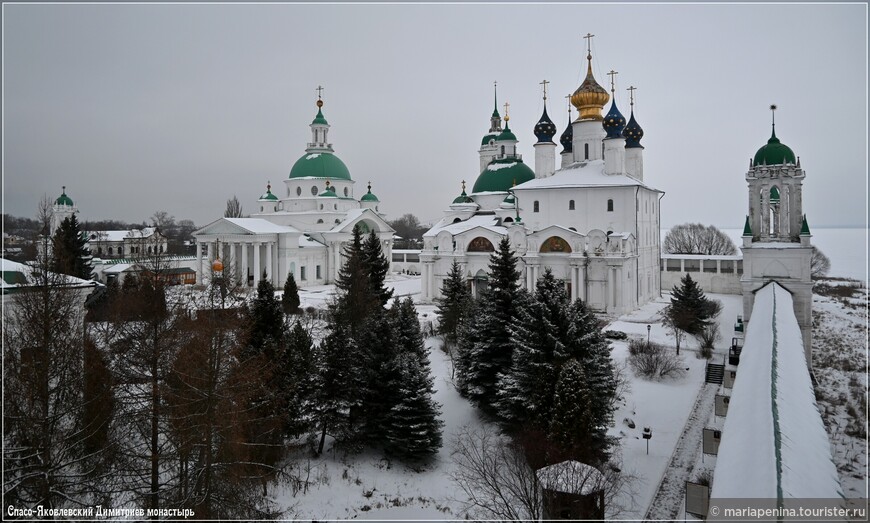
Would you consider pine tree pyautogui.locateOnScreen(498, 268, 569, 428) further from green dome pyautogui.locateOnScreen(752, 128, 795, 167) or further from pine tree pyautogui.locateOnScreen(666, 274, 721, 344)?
pine tree pyautogui.locateOnScreen(666, 274, 721, 344)

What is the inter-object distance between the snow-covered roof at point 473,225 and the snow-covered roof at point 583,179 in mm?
2660

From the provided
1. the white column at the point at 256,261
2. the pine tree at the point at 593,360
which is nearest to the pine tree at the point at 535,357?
the pine tree at the point at 593,360

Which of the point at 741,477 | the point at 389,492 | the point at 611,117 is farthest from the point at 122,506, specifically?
the point at 611,117

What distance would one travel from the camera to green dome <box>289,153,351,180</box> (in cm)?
4681

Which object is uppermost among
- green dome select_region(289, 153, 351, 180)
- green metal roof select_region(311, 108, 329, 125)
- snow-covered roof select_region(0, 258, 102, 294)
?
green metal roof select_region(311, 108, 329, 125)

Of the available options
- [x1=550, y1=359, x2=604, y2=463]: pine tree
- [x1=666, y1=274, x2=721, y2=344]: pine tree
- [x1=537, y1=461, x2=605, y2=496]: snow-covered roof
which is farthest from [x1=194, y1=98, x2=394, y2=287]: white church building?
[x1=537, y1=461, x2=605, y2=496]: snow-covered roof

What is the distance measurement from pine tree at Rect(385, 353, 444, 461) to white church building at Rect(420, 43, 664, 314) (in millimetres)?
17225

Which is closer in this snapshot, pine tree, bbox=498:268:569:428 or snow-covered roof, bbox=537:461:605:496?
snow-covered roof, bbox=537:461:605:496

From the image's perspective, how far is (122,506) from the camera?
27.6ft

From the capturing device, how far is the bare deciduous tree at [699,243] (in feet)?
204

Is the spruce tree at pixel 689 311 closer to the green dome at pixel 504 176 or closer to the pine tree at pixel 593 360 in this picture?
the pine tree at pixel 593 360

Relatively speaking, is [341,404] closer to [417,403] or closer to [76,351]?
[417,403]

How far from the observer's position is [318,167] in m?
47.0

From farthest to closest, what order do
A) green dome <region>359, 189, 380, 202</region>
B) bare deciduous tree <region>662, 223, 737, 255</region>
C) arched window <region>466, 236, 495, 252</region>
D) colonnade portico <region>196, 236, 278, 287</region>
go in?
bare deciduous tree <region>662, 223, 737, 255</region> < green dome <region>359, 189, 380, 202</region> < colonnade portico <region>196, 236, 278, 287</region> < arched window <region>466, 236, 495, 252</region>
